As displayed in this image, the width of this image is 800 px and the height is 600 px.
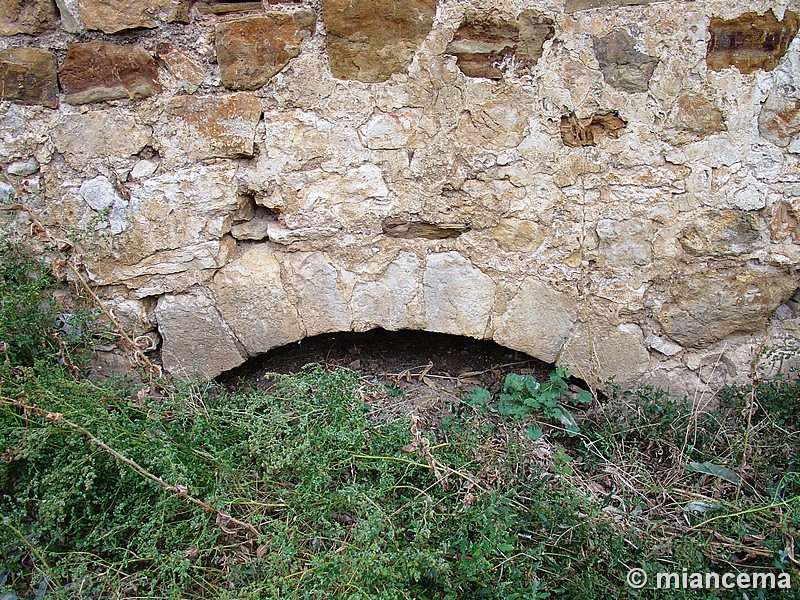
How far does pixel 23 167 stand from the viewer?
2326 mm

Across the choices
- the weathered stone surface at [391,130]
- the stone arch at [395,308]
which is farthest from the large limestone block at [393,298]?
the weathered stone surface at [391,130]

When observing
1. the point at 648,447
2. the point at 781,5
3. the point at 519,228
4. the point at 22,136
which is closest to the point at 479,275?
the point at 519,228

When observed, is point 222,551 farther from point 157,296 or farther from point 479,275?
point 479,275

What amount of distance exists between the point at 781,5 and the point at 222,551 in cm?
243

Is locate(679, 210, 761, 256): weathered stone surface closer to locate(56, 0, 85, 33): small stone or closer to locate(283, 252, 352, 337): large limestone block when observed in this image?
locate(283, 252, 352, 337): large limestone block

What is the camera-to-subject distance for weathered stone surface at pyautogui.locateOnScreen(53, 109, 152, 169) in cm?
227

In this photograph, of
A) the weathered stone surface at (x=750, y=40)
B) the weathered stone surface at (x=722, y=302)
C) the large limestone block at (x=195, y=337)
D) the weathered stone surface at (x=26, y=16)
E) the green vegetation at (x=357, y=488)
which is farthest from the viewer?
the large limestone block at (x=195, y=337)

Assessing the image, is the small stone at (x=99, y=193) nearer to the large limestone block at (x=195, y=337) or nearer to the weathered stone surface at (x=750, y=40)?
the large limestone block at (x=195, y=337)

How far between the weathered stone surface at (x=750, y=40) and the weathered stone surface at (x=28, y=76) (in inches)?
87.3

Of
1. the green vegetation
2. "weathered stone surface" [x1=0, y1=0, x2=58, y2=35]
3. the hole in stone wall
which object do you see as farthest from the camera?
the hole in stone wall

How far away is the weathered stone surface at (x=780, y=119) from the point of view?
2150mm

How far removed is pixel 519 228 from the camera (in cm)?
233

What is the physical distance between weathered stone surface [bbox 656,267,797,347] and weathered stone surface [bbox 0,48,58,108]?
2.31m

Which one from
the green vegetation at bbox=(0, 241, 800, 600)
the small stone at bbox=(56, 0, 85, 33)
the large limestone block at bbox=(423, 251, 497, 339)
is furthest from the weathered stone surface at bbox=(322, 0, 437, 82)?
the green vegetation at bbox=(0, 241, 800, 600)
